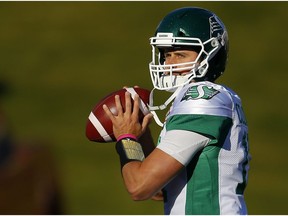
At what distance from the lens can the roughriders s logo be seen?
4129 mm

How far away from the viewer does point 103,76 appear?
12188mm

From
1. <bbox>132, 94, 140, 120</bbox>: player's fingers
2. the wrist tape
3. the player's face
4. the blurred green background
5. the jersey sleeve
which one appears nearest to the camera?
the jersey sleeve

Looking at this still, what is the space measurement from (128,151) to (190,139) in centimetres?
30

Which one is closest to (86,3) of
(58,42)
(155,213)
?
(58,42)

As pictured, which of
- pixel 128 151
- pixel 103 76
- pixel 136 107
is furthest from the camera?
pixel 103 76

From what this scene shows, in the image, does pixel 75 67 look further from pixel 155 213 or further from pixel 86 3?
pixel 155 213

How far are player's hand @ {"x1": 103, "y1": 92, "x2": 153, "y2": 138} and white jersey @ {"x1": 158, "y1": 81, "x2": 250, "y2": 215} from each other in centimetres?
15

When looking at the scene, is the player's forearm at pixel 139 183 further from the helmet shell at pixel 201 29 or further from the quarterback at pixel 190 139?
the helmet shell at pixel 201 29

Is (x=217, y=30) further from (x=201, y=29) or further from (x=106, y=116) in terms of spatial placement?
(x=106, y=116)

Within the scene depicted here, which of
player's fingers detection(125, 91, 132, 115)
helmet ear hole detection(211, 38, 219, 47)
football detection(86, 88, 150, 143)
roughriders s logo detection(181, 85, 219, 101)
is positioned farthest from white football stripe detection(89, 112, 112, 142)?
helmet ear hole detection(211, 38, 219, 47)

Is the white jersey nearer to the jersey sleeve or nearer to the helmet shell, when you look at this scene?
the jersey sleeve

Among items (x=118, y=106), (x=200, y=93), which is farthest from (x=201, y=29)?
(x=118, y=106)

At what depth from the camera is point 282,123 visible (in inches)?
447

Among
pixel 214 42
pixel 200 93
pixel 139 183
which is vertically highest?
pixel 214 42
